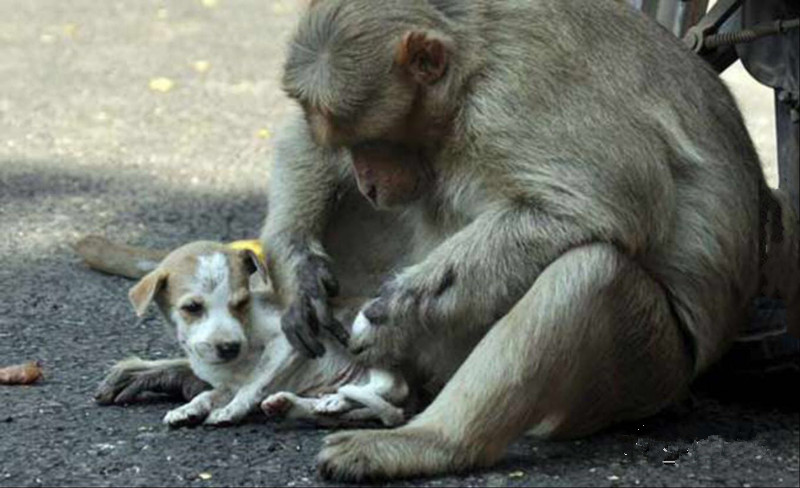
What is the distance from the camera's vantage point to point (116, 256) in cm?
801

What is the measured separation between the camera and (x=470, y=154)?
557 cm

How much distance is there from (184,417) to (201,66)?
24.8ft

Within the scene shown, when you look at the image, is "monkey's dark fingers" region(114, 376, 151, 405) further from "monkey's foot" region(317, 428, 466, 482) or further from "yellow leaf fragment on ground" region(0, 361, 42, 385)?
"monkey's foot" region(317, 428, 466, 482)

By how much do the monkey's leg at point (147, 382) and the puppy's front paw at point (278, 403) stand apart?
454 millimetres

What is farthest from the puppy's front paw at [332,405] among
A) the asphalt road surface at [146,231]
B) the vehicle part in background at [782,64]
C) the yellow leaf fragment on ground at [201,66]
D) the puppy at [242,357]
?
the yellow leaf fragment on ground at [201,66]

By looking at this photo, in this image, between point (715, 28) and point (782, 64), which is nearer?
point (782, 64)

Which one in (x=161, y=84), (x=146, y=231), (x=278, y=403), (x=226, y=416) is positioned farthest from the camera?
(x=161, y=84)

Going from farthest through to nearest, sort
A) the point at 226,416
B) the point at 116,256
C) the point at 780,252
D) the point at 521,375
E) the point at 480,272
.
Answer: the point at 116,256, the point at 780,252, the point at 226,416, the point at 480,272, the point at 521,375

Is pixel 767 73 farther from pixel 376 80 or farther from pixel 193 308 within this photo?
pixel 193 308

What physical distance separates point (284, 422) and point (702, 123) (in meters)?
1.58

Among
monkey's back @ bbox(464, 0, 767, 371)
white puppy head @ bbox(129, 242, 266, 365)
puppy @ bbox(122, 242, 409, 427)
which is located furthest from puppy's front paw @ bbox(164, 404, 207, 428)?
monkey's back @ bbox(464, 0, 767, 371)

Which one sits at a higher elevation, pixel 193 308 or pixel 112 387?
pixel 193 308

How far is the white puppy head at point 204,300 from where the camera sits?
5828 mm

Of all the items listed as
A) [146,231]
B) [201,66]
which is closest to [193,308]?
[146,231]
